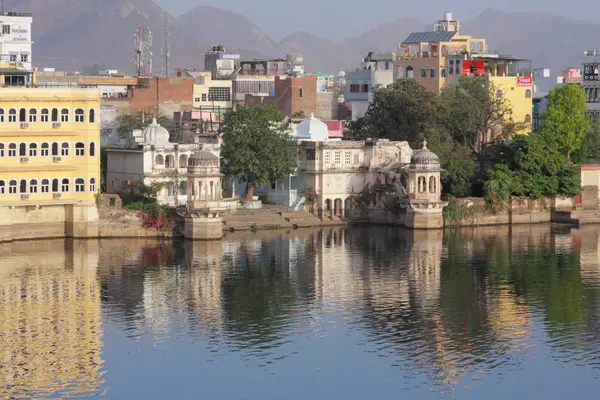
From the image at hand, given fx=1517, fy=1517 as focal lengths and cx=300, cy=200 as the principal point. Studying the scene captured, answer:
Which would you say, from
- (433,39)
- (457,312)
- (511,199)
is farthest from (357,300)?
(433,39)

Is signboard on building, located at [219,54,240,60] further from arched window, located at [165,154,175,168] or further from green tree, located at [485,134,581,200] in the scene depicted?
arched window, located at [165,154,175,168]

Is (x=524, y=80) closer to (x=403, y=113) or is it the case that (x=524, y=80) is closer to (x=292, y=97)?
(x=403, y=113)

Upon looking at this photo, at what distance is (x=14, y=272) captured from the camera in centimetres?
5425

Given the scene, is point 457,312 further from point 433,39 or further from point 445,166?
point 433,39

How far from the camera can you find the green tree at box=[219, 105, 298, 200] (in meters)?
67.6

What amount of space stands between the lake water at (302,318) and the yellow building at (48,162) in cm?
137

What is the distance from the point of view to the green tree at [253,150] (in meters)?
67.6

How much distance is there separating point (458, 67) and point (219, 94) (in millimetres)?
19680

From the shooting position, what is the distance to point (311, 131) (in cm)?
7275

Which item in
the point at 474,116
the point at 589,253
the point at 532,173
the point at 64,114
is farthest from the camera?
the point at 474,116

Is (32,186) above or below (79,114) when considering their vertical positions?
below

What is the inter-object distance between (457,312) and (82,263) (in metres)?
15.5

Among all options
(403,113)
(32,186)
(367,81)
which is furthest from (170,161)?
(367,81)

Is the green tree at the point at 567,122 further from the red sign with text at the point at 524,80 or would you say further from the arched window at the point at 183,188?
the arched window at the point at 183,188
